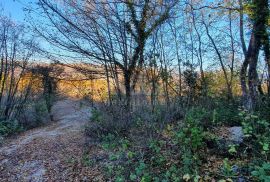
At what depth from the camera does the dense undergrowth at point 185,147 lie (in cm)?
329

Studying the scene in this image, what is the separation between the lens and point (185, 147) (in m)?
4.00

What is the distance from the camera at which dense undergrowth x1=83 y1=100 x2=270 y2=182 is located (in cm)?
329

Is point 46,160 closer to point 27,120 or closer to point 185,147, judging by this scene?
point 185,147

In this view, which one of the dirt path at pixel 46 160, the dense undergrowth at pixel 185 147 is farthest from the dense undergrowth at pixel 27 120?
the dense undergrowth at pixel 185 147

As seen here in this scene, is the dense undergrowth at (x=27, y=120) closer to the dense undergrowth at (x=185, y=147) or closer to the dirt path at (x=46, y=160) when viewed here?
the dirt path at (x=46, y=160)

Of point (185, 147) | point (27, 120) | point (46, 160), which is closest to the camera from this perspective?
point (185, 147)

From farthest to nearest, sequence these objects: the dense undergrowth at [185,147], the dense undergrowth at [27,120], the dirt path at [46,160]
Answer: the dense undergrowth at [27,120], the dirt path at [46,160], the dense undergrowth at [185,147]

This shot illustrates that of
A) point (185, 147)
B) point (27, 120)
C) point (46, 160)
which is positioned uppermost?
point (185, 147)

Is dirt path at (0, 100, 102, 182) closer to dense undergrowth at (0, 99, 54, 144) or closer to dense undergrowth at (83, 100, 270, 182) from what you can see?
dense undergrowth at (83, 100, 270, 182)

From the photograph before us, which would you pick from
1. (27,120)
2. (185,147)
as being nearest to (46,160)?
(185,147)

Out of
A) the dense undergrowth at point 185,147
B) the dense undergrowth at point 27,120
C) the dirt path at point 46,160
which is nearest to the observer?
the dense undergrowth at point 185,147

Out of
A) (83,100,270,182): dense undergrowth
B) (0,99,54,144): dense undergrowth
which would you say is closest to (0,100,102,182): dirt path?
(83,100,270,182): dense undergrowth

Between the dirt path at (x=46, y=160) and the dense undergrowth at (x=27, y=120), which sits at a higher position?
the dense undergrowth at (x=27, y=120)

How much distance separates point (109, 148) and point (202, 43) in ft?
19.6
